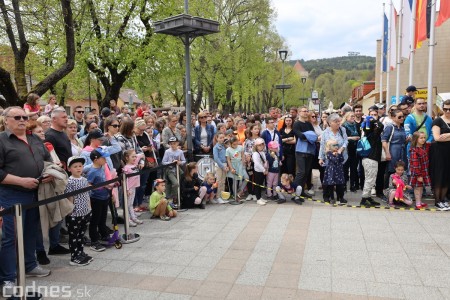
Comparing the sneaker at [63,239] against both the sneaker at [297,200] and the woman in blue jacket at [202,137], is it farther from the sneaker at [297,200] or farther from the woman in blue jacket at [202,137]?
the sneaker at [297,200]

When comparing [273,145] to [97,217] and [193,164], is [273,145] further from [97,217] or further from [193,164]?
[97,217]

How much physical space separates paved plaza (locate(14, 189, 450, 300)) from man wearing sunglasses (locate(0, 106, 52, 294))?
475mm

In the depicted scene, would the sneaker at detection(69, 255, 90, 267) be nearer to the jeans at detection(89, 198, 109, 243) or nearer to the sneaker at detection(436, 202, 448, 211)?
the jeans at detection(89, 198, 109, 243)

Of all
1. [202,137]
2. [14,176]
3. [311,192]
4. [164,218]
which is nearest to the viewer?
[14,176]

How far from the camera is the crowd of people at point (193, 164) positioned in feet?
14.7

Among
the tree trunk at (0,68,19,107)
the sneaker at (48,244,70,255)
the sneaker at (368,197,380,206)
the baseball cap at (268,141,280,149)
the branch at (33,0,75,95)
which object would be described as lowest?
the sneaker at (48,244,70,255)

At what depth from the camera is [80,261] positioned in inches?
191

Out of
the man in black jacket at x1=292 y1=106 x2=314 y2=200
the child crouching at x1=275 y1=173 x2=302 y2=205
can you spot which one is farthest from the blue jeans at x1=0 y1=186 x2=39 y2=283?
the man in black jacket at x1=292 y1=106 x2=314 y2=200

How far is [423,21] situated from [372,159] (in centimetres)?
657

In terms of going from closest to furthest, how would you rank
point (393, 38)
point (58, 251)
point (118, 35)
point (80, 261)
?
1. point (80, 261)
2. point (58, 251)
3. point (393, 38)
4. point (118, 35)

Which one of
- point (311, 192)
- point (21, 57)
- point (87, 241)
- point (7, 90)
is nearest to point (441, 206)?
point (311, 192)

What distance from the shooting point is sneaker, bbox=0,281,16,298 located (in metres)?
3.85

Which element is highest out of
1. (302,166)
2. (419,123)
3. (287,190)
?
(419,123)

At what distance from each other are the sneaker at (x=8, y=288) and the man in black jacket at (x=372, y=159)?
21.2 ft
